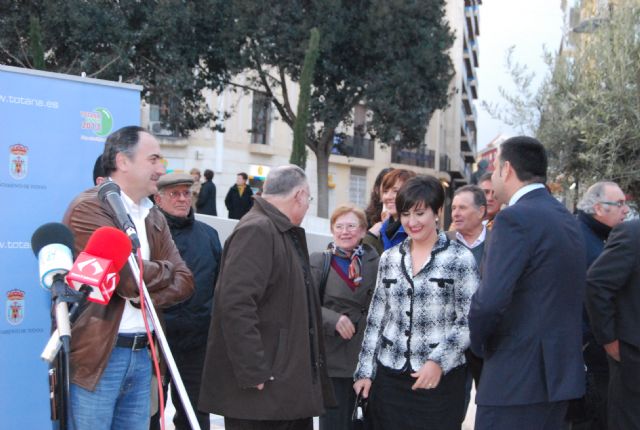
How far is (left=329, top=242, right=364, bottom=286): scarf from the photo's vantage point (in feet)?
17.4

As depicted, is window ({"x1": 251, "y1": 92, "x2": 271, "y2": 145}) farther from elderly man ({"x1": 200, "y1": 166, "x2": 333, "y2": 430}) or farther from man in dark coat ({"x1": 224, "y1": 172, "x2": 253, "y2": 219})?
elderly man ({"x1": 200, "y1": 166, "x2": 333, "y2": 430})

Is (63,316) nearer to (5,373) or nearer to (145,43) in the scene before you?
(5,373)

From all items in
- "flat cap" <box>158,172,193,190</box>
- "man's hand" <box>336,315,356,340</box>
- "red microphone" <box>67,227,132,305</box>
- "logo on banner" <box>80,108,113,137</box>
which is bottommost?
"man's hand" <box>336,315,356,340</box>

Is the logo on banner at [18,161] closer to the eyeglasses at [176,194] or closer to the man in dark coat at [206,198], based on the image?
the eyeglasses at [176,194]

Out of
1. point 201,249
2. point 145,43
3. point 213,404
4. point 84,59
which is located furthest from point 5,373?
point 145,43

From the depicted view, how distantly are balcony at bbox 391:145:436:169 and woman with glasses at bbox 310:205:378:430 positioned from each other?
39.7 m

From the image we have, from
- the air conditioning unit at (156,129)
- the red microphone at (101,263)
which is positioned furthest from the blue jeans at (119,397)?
the air conditioning unit at (156,129)

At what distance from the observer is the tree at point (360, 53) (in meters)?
23.4

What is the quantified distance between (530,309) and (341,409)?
208 cm

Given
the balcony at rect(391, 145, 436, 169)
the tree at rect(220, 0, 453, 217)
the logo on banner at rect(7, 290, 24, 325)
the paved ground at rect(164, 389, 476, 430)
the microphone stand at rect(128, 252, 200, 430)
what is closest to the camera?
the microphone stand at rect(128, 252, 200, 430)

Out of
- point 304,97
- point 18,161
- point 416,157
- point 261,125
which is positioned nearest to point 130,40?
point 304,97

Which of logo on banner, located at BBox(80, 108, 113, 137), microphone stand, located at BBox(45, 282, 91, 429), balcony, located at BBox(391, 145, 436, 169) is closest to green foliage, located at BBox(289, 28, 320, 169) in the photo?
logo on banner, located at BBox(80, 108, 113, 137)

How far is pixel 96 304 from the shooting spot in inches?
132

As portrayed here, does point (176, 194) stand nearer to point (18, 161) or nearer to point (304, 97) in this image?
point (18, 161)
